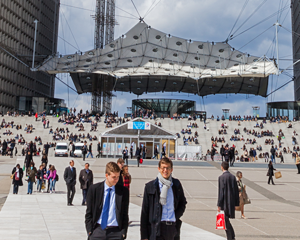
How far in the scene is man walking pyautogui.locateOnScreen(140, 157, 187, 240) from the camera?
13.0 feet

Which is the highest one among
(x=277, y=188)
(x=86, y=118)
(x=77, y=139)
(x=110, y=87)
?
(x=110, y=87)

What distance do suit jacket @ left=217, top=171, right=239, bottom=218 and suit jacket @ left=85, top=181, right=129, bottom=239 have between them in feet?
10.7

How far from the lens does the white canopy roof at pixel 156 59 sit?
57875mm

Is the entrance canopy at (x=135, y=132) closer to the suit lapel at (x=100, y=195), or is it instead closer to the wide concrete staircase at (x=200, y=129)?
the wide concrete staircase at (x=200, y=129)

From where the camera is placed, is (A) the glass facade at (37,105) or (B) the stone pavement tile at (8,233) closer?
(B) the stone pavement tile at (8,233)

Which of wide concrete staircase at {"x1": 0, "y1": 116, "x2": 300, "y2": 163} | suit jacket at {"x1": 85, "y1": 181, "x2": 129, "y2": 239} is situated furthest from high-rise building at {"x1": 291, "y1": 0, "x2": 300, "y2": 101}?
suit jacket at {"x1": 85, "y1": 181, "x2": 129, "y2": 239}

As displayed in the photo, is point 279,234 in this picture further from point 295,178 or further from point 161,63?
point 161,63

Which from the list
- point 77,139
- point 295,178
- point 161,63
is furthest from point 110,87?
point 295,178

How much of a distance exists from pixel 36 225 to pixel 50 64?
52.9 m

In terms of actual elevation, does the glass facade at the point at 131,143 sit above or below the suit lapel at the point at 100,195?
above

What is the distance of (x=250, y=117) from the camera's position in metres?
53.9

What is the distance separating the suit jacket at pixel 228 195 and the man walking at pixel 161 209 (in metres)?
2.92

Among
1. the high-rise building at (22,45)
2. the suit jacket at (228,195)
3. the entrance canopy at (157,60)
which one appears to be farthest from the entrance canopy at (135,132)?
the suit jacket at (228,195)

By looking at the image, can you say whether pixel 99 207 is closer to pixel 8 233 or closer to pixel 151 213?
pixel 151 213
